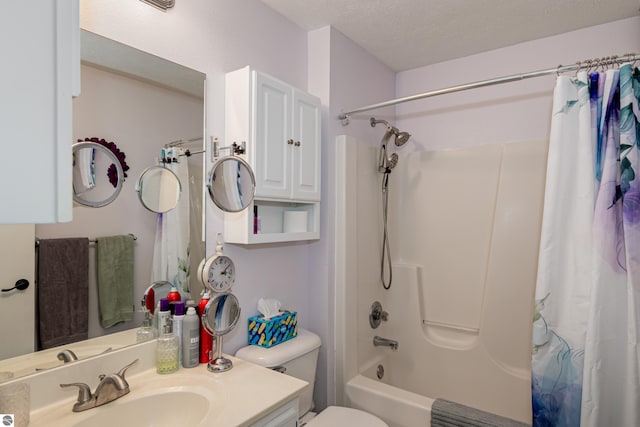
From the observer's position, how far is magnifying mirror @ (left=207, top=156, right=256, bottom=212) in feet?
4.77

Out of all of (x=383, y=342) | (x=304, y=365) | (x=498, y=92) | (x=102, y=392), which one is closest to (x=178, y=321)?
(x=102, y=392)

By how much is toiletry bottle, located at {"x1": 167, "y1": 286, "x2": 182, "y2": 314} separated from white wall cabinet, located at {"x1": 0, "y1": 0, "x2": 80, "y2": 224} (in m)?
0.92

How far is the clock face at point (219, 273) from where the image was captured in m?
1.45

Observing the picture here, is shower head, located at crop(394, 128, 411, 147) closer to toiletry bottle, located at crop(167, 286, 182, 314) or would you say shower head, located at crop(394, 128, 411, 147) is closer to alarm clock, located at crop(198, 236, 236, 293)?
alarm clock, located at crop(198, 236, 236, 293)

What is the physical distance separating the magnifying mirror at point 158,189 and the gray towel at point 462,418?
4.74ft

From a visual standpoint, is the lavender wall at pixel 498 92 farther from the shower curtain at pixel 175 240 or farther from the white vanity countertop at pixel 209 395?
the white vanity countertop at pixel 209 395

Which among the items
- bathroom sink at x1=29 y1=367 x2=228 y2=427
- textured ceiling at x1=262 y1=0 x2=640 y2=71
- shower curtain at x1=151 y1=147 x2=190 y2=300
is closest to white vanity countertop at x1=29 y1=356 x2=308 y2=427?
bathroom sink at x1=29 y1=367 x2=228 y2=427

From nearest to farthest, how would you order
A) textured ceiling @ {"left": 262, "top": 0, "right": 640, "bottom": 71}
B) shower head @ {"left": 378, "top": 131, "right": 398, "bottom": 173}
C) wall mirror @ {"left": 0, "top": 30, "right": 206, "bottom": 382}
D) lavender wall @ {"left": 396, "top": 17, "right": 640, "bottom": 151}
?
wall mirror @ {"left": 0, "top": 30, "right": 206, "bottom": 382} < textured ceiling @ {"left": 262, "top": 0, "right": 640, "bottom": 71} < lavender wall @ {"left": 396, "top": 17, "right": 640, "bottom": 151} < shower head @ {"left": 378, "top": 131, "right": 398, "bottom": 173}

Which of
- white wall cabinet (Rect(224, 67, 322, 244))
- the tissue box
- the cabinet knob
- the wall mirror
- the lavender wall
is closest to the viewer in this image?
the cabinet knob

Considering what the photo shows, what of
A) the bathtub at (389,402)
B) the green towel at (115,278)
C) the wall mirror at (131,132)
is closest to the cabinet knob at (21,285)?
the wall mirror at (131,132)

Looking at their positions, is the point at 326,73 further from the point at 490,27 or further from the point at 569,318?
the point at 569,318

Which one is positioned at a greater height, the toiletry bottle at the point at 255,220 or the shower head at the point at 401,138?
the shower head at the point at 401,138

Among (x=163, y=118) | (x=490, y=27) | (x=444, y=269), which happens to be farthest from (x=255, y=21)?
(x=444, y=269)

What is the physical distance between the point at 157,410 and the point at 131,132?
3.12 feet
